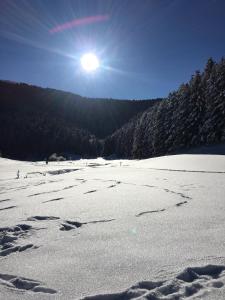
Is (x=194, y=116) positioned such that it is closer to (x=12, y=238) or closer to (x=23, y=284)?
(x=12, y=238)

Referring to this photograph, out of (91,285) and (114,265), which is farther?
(114,265)

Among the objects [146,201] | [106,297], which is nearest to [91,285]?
[106,297]

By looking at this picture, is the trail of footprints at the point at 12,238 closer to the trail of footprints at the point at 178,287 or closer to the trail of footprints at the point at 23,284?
the trail of footprints at the point at 23,284

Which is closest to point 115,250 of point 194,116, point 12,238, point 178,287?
point 178,287

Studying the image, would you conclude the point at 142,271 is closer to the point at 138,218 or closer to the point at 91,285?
the point at 91,285

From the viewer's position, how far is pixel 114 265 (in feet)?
10.6

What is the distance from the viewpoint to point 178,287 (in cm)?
278

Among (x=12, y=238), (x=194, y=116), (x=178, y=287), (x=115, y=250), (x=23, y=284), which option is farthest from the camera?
(x=194, y=116)

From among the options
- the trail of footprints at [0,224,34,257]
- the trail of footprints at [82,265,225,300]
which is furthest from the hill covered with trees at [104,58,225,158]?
the trail of footprints at [82,265,225,300]

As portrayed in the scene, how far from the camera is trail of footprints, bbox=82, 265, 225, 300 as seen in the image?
8.75 ft

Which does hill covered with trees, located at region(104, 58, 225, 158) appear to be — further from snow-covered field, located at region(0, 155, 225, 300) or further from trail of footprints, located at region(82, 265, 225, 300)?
trail of footprints, located at region(82, 265, 225, 300)

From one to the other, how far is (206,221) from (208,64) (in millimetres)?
48993

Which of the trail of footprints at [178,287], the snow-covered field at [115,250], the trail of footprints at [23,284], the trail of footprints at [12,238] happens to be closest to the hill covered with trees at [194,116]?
the snow-covered field at [115,250]

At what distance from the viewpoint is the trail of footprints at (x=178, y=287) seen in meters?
2.67
